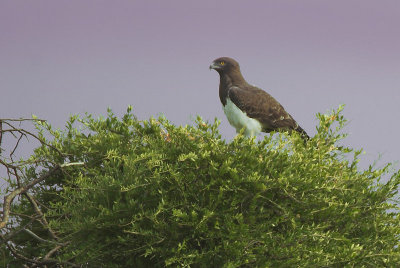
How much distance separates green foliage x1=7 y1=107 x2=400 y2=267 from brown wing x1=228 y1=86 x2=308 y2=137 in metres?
4.40

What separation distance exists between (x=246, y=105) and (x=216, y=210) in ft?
18.9

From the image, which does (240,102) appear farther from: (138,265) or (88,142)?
(138,265)

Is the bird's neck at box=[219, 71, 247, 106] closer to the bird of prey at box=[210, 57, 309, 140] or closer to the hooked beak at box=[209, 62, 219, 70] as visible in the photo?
the bird of prey at box=[210, 57, 309, 140]

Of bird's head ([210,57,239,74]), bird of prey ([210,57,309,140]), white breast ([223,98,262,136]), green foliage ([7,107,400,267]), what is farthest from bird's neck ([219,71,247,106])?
green foliage ([7,107,400,267])

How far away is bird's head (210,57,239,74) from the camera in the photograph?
14817 millimetres

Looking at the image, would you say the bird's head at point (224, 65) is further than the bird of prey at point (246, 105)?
Yes

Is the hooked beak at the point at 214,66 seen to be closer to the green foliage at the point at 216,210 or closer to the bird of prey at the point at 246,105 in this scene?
the bird of prey at the point at 246,105

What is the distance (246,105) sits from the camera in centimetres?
1399

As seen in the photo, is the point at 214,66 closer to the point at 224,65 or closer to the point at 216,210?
the point at 224,65

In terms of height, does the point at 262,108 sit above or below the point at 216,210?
above

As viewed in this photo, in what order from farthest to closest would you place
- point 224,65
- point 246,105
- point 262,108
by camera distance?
point 224,65, point 262,108, point 246,105

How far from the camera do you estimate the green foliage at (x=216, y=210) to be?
848cm

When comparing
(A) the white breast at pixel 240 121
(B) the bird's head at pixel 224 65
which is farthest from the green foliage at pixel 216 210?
(B) the bird's head at pixel 224 65

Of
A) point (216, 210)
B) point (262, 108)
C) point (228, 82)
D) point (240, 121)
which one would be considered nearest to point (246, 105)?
point (240, 121)
